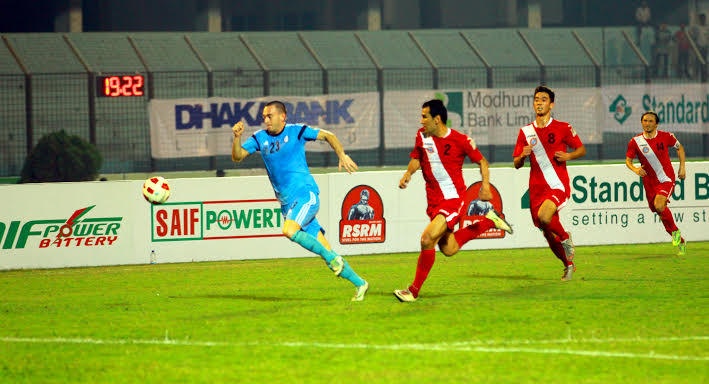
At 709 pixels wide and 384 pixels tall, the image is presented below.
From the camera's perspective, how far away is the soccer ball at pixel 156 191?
13.9 m

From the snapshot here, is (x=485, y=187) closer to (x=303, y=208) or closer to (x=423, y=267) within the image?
(x=423, y=267)

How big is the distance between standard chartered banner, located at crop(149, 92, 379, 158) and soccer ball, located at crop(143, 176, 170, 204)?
37.1 ft

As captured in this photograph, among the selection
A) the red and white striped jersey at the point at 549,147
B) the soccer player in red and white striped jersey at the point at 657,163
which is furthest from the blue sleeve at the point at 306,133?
the soccer player in red and white striped jersey at the point at 657,163

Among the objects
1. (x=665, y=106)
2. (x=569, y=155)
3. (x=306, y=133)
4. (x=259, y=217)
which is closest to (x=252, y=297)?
(x=306, y=133)

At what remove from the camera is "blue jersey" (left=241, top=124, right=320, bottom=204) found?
1085cm

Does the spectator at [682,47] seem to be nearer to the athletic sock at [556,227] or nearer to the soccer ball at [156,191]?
the athletic sock at [556,227]

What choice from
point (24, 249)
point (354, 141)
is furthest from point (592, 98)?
point (24, 249)

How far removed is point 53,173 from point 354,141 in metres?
7.52

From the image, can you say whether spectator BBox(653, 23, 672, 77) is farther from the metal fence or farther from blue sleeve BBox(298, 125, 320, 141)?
blue sleeve BBox(298, 125, 320, 141)

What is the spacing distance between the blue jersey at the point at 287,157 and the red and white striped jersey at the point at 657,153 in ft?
21.7

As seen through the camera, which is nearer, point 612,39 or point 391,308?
point 391,308

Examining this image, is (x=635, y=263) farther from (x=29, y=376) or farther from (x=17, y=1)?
(x=17, y=1)

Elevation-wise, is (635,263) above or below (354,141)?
below

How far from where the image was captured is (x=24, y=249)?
1515cm
